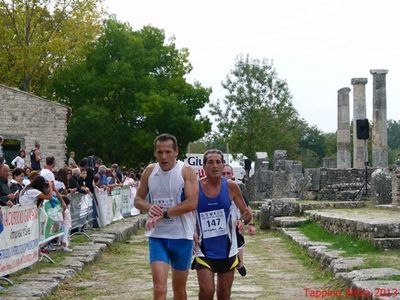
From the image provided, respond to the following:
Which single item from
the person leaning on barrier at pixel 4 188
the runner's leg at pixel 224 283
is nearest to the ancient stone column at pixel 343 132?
the person leaning on barrier at pixel 4 188

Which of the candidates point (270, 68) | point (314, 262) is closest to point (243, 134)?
point (270, 68)

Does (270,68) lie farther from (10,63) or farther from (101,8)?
(10,63)

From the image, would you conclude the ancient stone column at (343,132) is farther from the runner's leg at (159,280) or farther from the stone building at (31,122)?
the runner's leg at (159,280)

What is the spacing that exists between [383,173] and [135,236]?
7.13 m

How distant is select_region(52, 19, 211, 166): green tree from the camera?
159 ft

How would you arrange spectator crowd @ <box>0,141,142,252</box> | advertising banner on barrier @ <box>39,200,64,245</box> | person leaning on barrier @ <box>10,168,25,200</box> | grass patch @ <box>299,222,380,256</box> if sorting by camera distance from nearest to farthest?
1. spectator crowd @ <box>0,141,142,252</box>
2. advertising banner on barrier @ <box>39,200,64,245</box>
3. grass patch @ <box>299,222,380,256</box>
4. person leaning on barrier @ <box>10,168,25,200</box>

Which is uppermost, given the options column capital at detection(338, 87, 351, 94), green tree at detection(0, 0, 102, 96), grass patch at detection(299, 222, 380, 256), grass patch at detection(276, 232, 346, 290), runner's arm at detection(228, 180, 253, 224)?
green tree at detection(0, 0, 102, 96)

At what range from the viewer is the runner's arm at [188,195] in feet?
25.5

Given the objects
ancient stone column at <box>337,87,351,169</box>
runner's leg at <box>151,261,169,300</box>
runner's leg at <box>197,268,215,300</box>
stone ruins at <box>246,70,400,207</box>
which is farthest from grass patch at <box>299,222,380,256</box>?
ancient stone column at <box>337,87,351,169</box>

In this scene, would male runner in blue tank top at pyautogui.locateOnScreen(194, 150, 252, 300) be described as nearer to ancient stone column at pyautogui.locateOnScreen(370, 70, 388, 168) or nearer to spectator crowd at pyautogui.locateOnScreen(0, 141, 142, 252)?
spectator crowd at pyautogui.locateOnScreen(0, 141, 142, 252)

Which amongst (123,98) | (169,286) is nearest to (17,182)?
(169,286)

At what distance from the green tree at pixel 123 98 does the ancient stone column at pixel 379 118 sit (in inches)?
554

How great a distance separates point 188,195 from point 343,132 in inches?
1368

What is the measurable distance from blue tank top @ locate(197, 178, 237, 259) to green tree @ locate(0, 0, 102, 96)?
140 ft
